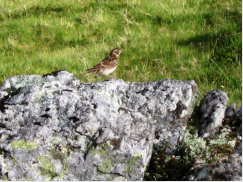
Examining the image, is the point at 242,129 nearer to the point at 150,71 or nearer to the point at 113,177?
the point at 113,177

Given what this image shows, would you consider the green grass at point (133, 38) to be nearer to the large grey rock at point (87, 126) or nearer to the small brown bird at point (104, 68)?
the small brown bird at point (104, 68)

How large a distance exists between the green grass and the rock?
164cm

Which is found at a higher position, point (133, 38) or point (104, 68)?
point (104, 68)

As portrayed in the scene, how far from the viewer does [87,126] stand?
217 inches

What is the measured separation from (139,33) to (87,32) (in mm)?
1570

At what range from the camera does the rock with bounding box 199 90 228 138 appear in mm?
6090

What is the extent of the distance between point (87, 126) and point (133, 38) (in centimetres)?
634

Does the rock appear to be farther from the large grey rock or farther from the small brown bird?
the small brown bird

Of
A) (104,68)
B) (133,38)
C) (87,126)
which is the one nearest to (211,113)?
(87,126)

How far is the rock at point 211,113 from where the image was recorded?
6090mm

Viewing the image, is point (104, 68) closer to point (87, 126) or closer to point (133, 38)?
point (133, 38)

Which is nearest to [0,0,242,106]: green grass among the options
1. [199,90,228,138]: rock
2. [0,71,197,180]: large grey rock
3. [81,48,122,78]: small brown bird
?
[81,48,122,78]: small brown bird

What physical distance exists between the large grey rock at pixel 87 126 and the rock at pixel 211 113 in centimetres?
22

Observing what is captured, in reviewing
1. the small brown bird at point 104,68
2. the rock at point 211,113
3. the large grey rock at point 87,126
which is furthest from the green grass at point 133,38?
the large grey rock at point 87,126
